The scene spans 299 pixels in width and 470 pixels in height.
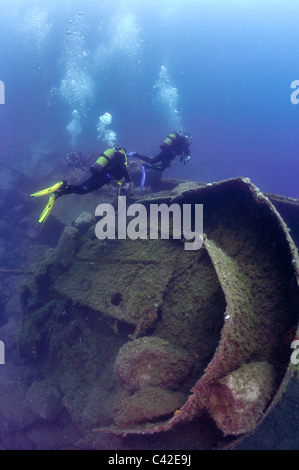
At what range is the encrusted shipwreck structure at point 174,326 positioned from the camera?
2.47 meters

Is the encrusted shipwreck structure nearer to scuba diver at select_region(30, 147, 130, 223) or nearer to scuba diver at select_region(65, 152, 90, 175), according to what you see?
scuba diver at select_region(30, 147, 130, 223)

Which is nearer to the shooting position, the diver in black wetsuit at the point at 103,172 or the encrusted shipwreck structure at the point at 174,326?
the encrusted shipwreck structure at the point at 174,326

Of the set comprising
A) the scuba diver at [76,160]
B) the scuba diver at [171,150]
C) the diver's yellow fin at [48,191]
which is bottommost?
the diver's yellow fin at [48,191]

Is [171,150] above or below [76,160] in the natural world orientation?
below

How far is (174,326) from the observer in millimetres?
3658

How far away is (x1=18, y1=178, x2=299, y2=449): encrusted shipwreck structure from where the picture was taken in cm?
247

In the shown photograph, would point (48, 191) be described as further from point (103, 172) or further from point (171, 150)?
point (171, 150)

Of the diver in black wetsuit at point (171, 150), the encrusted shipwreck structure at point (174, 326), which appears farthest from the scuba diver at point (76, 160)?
the encrusted shipwreck structure at point (174, 326)

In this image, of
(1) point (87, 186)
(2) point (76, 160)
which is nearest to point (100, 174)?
(1) point (87, 186)

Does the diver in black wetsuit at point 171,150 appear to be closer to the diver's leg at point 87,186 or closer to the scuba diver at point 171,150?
the scuba diver at point 171,150

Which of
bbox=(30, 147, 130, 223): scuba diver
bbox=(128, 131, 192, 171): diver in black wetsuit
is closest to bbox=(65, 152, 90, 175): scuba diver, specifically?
bbox=(128, 131, 192, 171): diver in black wetsuit

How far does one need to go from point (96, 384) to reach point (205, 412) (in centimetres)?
279

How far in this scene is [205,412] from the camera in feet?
8.13

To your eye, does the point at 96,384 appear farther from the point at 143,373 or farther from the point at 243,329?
the point at 243,329
